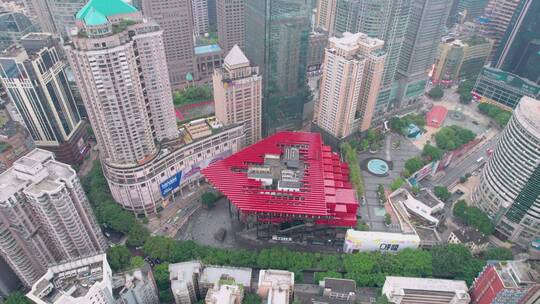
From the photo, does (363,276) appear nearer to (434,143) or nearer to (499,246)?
(499,246)

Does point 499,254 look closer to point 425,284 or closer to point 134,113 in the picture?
point 425,284

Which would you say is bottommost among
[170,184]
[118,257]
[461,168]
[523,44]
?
[461,168]

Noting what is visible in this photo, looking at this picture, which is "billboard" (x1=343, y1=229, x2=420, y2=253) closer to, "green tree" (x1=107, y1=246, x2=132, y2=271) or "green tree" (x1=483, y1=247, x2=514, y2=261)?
"green tree" (x1=483, y1=247, x2=514, y2=261)

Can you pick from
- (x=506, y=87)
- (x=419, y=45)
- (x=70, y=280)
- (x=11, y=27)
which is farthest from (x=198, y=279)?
(x=506, y=87)

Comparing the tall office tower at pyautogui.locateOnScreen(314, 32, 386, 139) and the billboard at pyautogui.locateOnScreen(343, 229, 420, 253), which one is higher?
the tall office tower at pyautogui.locateOnScreen(314, 32, 386, 139)

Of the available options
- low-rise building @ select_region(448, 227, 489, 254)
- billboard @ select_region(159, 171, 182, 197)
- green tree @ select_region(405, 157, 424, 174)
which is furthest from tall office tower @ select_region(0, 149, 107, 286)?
green tree @ select_region(405, 157, 424, 174)

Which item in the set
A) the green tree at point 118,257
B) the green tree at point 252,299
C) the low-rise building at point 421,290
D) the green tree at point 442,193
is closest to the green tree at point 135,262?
the green tree at point 118,257
